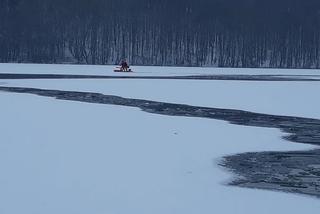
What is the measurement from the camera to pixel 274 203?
744cm

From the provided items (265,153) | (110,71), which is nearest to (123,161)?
(265,153)

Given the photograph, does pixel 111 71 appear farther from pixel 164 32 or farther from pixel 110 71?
pixel 164 32

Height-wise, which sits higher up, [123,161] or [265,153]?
[123,161]

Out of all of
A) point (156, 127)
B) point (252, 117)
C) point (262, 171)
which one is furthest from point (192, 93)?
point (262, 171)

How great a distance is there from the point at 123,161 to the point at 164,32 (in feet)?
223

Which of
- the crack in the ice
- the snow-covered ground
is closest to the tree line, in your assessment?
the snow-covered ground

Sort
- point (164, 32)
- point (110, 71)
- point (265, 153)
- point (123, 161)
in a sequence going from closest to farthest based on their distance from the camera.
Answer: point (123, 161), point (265, 153), point (110, 71), point (164, 32)

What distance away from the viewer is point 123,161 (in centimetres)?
973

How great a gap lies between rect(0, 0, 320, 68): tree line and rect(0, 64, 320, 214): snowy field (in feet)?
178

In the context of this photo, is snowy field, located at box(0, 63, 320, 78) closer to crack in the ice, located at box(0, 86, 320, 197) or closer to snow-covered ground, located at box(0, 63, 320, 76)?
snow-covered ground, located at box(0, 63, 320, 76)

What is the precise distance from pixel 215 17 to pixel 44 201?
74239mm

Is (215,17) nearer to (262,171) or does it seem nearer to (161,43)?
(161,43)

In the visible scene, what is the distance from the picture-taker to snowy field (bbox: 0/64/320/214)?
7211 millimetres

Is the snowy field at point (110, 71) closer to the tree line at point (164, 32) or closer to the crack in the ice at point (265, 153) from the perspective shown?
the crack in the ice at point (265, 153)
